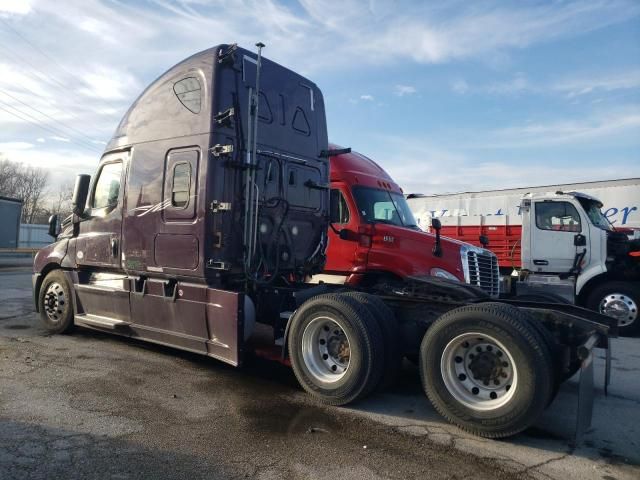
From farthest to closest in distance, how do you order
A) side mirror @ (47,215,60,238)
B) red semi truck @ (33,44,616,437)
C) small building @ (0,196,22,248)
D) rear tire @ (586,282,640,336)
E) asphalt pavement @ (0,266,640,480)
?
small building @ (0,196,22,248), rear tire @ (586,282,640,336), side mirror @ (47,215,60,238), red semi truck @ (33,44,616,437), asphalt pavement @ (0,266,640,480)

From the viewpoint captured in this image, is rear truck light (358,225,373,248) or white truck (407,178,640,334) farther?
white truck (407,178,640,334)

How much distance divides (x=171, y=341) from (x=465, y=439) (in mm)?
3553

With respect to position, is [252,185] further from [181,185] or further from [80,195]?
[80,195]

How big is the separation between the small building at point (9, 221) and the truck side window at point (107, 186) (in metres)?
22.6

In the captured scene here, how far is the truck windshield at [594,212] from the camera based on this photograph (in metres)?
10.8

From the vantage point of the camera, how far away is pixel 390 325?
491 cm

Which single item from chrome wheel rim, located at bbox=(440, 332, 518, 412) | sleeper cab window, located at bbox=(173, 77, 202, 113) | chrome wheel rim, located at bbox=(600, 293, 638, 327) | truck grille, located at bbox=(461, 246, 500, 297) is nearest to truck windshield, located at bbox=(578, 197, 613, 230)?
chrome wheel rim, located at bbox=(600, 293, 638, 327)

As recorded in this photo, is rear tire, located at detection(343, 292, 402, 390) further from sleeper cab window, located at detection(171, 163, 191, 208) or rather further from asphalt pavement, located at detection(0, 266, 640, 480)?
sleeper cab window, located at detection(171, 163, 191, 208)

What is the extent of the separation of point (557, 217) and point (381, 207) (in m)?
4.83

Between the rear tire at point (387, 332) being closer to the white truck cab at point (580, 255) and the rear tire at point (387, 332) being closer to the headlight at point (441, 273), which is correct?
the headlight at point (441, 273)

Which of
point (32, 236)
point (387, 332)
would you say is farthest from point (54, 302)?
point (32, 236)

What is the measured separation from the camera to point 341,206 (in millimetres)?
8125

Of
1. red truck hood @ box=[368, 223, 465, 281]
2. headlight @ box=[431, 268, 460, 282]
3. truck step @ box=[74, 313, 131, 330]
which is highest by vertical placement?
red truck hood @ box=[368, 223, 465, 281]

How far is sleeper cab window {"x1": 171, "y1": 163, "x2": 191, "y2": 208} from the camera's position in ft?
19.7
